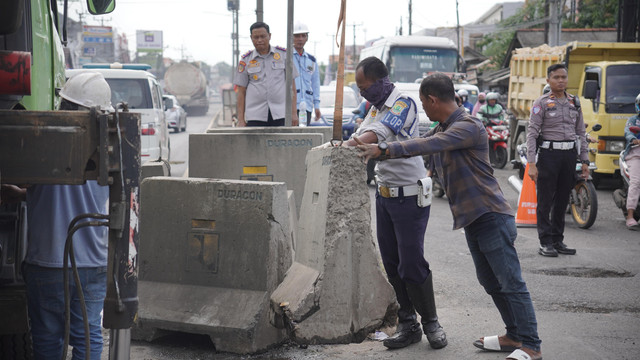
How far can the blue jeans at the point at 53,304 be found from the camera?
3.70m

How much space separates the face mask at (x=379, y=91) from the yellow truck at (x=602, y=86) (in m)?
9.54

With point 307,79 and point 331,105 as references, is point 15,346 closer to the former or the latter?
point 307,79

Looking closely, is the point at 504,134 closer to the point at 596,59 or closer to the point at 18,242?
the point at 596,59

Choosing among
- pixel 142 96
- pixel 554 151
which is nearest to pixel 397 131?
pixel 554 151

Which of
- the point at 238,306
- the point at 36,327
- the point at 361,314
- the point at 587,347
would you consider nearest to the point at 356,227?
the point at 361,314

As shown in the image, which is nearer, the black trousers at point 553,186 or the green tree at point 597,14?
the black trousers at point 553,186

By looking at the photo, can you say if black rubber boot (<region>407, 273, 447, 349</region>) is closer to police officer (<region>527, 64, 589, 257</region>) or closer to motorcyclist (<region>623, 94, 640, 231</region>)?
police officer (<region>527, 64, 589, 257</region>)

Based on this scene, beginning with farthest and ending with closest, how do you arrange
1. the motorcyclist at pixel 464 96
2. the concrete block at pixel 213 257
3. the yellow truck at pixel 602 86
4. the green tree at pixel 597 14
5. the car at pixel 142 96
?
1. the green tree at pixel 597 14
2. the motorcyclist at pixel 464 96
3. the car at pixel 142 96
4. the yellow truck at pixel 602 86
5. the concrete block at pixel 213 257

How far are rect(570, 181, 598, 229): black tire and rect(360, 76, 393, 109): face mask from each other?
19.2 ft

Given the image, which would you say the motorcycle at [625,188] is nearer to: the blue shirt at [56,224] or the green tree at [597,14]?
the blue shirt at [56,224]

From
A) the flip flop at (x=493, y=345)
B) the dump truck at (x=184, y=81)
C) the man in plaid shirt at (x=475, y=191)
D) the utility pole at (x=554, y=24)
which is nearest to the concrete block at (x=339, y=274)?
the man in plaid shirt at (x=475, y=191)

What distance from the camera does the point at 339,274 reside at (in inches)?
199

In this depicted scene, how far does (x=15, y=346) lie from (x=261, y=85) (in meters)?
5.90

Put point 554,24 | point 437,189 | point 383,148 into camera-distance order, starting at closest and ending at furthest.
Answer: point 383,148
point 437,189
point 554,24
